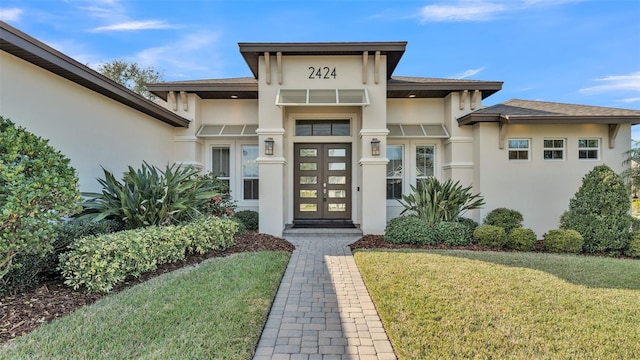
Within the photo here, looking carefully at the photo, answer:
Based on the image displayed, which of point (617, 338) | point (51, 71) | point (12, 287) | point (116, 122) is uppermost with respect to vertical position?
point (51, 71)

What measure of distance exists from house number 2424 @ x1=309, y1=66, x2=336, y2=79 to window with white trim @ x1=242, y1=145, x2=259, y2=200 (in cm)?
321

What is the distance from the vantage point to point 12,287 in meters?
3.84

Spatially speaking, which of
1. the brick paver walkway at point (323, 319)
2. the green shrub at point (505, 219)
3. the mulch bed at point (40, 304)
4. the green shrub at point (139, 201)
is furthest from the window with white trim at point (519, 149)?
the mulch bed at point (40, 304)

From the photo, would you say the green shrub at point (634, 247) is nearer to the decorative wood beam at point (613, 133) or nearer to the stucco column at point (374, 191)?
the decorative wood beam at point (613, 133)

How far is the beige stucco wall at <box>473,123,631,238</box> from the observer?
9.05m

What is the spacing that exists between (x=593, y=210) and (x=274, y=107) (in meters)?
8.45

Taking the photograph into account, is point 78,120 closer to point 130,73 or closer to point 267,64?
point 267,64

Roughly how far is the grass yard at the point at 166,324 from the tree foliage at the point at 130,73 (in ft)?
74.1

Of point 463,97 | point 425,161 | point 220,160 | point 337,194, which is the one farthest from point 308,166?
point 463,97

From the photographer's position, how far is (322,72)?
898 centimetres

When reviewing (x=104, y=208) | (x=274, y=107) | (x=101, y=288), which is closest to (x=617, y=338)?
(x=101, y=288)

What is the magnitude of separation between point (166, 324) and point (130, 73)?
83.2 feet

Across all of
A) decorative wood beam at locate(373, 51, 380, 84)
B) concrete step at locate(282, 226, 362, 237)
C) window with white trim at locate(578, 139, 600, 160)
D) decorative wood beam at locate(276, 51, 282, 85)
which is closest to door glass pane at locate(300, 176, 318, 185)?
concrete step at locate(282, 226, 362, 237)

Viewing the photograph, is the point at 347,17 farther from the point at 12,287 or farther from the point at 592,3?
the point at 12,287
